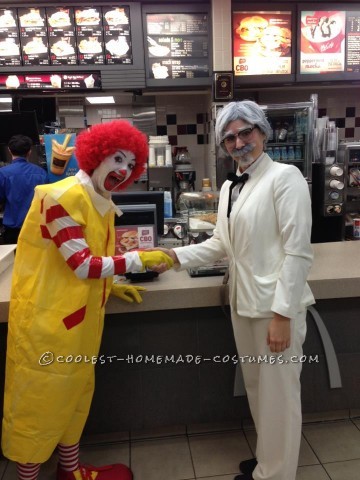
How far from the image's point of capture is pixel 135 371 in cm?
215

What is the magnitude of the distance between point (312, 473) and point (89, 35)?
12.8 feet

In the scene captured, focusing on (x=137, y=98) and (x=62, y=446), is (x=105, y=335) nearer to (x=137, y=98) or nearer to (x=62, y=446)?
(x=62, y=446)

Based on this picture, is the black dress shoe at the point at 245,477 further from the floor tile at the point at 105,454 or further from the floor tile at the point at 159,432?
the floor tile at the point at 105,454

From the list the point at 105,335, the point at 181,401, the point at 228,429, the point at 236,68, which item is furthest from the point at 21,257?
the point at 236,68

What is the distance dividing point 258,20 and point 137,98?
1.48 metres

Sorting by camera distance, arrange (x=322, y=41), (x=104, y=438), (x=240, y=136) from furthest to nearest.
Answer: (x=322, y=41)
(x=104, y=438)
(x=240, y=136)

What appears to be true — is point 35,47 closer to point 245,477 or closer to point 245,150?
point 245,150

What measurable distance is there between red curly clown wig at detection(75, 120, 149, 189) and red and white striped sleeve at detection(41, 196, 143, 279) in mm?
221

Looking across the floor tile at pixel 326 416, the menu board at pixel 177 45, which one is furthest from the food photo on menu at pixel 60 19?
the floor tile at pixel 326 416

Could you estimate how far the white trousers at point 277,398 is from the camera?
1.60 m

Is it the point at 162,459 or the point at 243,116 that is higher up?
the point at 243,116

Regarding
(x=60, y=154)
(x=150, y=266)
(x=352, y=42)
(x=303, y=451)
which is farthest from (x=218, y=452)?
(x=352, y=42)

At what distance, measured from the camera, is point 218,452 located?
2123 mm

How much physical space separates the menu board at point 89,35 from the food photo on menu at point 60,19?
0.08 meters
